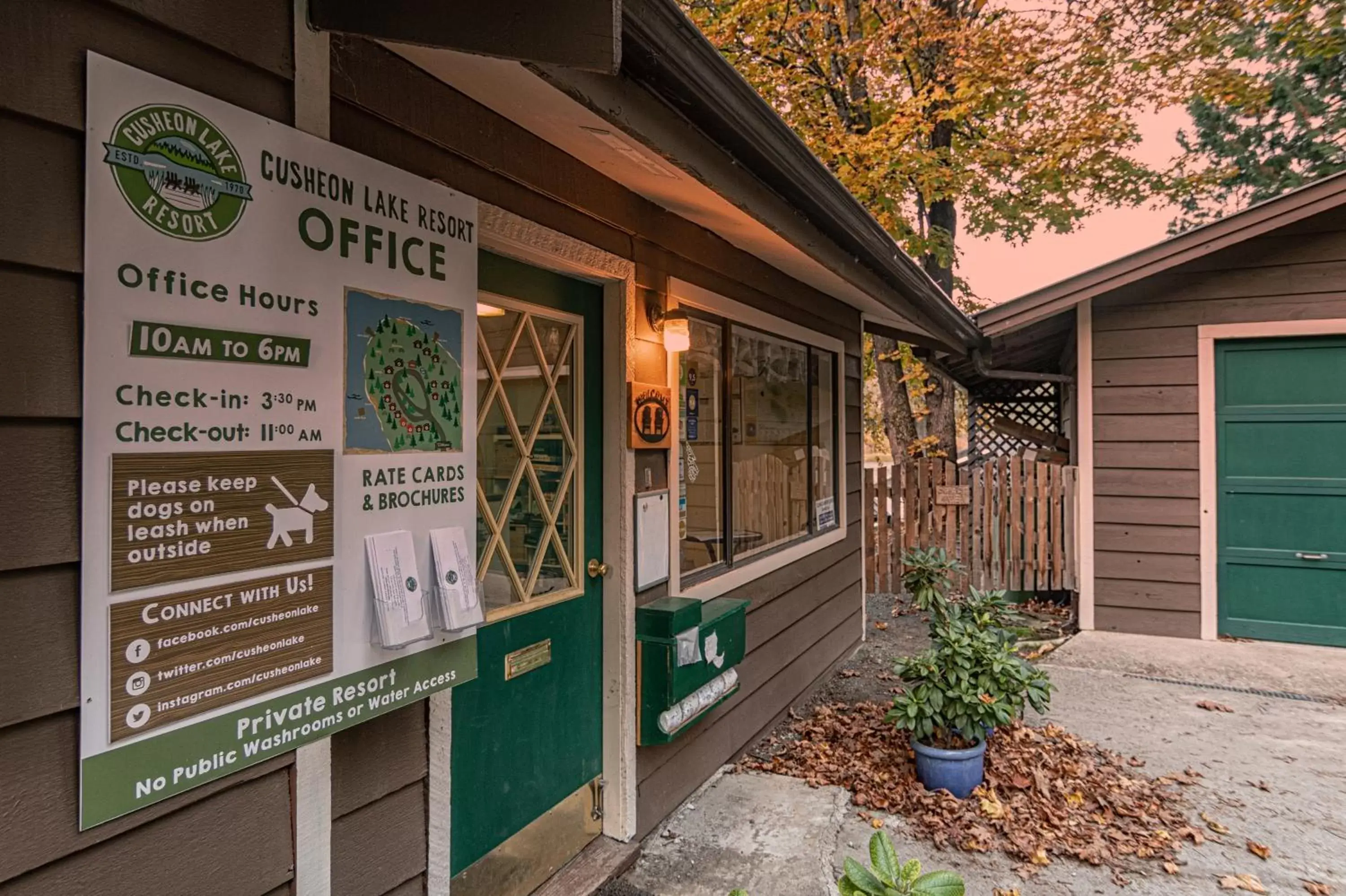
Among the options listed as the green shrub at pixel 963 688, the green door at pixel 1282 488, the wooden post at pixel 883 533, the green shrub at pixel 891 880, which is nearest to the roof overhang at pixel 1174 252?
the green door at pixel 1282 488

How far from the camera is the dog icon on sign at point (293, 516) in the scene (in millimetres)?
1412

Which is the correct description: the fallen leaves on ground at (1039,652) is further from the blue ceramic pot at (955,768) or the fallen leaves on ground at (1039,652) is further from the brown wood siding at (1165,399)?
the blue ceramic pot at (955,768)

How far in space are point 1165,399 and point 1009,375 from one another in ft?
4.77

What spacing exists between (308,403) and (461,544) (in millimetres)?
505

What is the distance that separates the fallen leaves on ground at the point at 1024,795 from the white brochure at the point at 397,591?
2216 millimetres

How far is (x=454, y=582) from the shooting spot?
68.7 inches

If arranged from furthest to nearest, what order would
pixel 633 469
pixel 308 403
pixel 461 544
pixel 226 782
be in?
1. pixel 633 469
2. pixel 461 544
3. pixel 308 403
4. pixel 226 782

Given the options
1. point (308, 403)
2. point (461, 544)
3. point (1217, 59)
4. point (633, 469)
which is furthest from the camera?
point (1217, 59)

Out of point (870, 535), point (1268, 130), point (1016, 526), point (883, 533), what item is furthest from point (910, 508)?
point (1268, 130)

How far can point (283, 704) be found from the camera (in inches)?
56.0

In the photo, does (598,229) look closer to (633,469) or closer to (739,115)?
(739,115)

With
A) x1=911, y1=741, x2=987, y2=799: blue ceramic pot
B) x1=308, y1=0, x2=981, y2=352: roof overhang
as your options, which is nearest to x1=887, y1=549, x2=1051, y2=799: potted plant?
x1=911, y1=741, x2=987, y2=799: blue ceramic pot

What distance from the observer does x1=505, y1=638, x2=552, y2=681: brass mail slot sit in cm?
224

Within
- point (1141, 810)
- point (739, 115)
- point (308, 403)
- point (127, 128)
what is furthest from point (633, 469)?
point (1141, 810)
